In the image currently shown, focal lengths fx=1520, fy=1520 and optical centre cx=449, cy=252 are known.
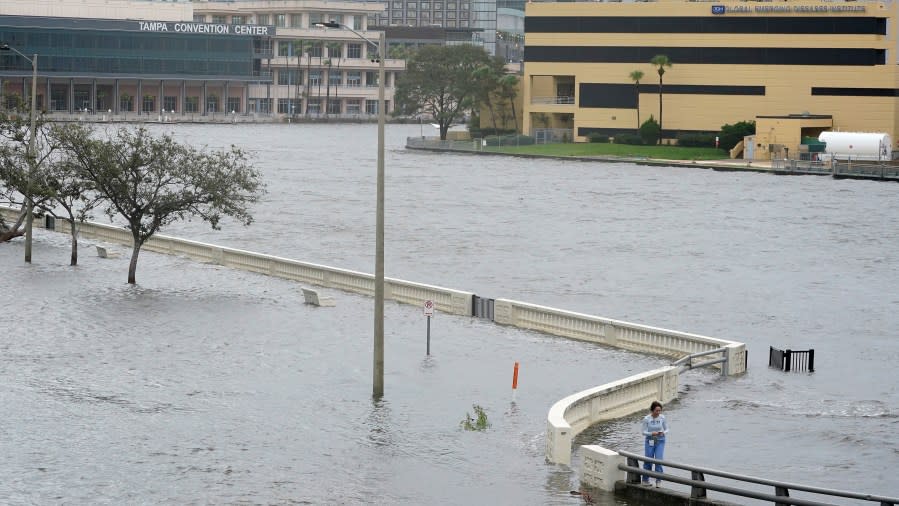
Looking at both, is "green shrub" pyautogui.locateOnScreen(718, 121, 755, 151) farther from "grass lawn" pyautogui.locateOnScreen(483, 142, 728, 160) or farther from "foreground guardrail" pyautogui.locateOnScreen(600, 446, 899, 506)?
"foreground guardrail" pyautogui.locateOnScreen(600, 446, 899, 506)

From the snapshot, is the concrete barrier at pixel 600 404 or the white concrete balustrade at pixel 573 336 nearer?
the concrete barrier at pixel 600 404

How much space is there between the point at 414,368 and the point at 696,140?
104813 mm

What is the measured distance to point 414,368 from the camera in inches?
1479

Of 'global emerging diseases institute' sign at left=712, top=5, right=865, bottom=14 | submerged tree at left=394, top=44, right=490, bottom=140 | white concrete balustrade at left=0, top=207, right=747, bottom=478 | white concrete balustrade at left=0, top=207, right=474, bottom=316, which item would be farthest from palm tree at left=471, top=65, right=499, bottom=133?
white concrete balustrade at left=0, top=207, right=747, bottom=478

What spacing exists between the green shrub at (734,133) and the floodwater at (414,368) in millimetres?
54026

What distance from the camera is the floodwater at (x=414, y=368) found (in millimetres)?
27562

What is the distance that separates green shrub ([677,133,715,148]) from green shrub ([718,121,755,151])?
160cm

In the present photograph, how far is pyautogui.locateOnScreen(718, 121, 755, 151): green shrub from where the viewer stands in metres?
134

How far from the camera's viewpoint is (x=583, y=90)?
481 feet

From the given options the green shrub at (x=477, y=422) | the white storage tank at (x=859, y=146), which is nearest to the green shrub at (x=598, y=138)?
the white storage tank at (x=859, y=146)

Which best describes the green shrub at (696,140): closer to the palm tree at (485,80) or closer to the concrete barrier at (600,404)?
the palm tree at (485,80)

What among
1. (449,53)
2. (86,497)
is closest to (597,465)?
(86,497)

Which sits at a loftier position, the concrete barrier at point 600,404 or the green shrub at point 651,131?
the green shrub at point 651,131

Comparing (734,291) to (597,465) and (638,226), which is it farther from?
(597,465)
